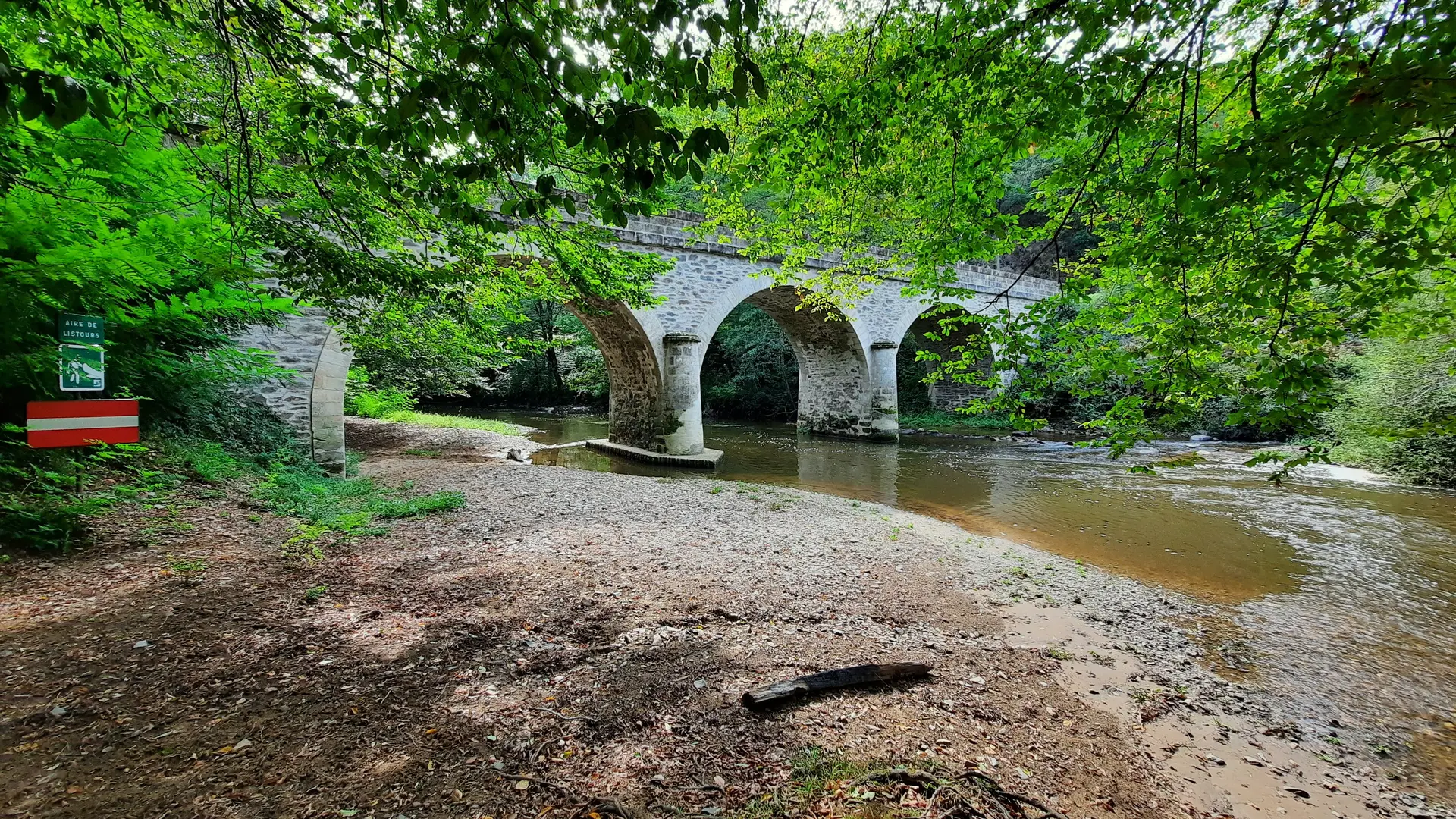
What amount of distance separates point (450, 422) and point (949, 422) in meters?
15.4

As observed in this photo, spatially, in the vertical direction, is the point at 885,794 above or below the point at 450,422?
below

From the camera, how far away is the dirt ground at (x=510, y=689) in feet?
5.10

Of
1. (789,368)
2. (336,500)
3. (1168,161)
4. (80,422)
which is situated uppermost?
(789,368)

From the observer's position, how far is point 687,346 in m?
11.0

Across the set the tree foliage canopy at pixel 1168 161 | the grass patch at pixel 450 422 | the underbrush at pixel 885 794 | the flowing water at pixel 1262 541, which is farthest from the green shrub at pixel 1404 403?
the grass patch at pixel 450 422

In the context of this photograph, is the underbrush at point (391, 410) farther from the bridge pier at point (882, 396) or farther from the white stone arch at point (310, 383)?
the bridge pier at point (882, 396)

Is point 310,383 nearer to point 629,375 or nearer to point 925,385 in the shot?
point 629,375

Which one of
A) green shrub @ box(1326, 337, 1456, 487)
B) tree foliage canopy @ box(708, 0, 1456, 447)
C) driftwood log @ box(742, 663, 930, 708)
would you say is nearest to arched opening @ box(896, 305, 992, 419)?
green shrub @ box(1326, 337, 1456, 487)

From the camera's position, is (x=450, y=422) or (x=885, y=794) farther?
(x=450, y=422)

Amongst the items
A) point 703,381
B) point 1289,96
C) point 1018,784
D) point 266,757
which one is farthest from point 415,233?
point 703,381

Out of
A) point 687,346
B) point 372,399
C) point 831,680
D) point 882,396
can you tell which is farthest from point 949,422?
point 831,680

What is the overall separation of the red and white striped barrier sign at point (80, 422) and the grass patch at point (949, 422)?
17105 millimetres

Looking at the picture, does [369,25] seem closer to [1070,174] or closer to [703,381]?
[1070,174]

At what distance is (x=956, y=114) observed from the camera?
10.3 feet
